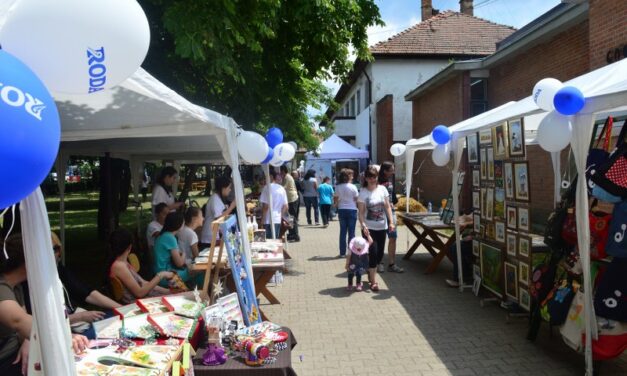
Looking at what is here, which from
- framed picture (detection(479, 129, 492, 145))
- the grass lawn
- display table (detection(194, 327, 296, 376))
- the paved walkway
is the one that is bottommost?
the paved walkway

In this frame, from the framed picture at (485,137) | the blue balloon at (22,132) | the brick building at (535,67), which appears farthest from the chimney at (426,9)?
the blue balloon at (22,132)

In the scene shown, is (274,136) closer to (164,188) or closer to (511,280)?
(164,188)

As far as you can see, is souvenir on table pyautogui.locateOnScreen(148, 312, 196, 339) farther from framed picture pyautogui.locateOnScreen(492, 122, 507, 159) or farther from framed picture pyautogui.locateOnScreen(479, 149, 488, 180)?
framed picture pyautogui.locateOnScreen(479, 149, 488, 180)

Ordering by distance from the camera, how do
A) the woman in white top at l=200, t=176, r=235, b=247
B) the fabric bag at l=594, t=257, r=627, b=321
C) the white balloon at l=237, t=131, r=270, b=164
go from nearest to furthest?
the fabric bag at l=594, t=257, r=627, b=321, the white balloon at l=237, t=131, r=270, b=164, the woman in white top at l=200, t=176, r=235, b=247

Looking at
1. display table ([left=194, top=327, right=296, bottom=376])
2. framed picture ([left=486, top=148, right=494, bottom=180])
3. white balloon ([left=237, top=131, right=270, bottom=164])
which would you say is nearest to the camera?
display table ([left=194, top=327, right=296, bottom=376])

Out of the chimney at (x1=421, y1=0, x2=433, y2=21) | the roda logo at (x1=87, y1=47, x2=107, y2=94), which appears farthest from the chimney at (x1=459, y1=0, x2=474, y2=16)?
the roda logo at (x1=87, y1=47, x2=107, y2=94)

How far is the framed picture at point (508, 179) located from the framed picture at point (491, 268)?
666 millimetres

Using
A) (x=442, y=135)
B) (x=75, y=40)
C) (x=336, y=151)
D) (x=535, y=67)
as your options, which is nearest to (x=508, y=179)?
(x=442, y=135)

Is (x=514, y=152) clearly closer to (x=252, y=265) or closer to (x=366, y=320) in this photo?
(x=366, y=320)

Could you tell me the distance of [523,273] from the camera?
487 centimetres

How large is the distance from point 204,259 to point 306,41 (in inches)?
151

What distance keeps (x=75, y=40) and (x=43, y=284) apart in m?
1.07

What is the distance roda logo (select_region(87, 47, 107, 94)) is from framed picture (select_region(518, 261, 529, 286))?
424 cm

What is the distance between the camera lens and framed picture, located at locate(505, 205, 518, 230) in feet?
16.6
